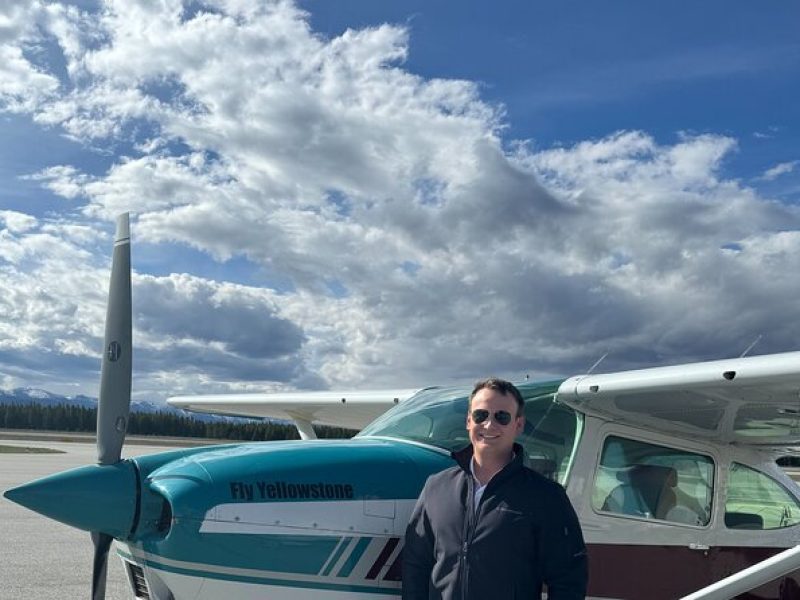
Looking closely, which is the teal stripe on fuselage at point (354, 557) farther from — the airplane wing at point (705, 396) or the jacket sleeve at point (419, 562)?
the airplane wing at point (705, 396)

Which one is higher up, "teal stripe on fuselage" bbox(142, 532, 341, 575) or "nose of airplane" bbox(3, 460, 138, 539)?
"nose of airplane" bbox(3, 460, 138, 539)

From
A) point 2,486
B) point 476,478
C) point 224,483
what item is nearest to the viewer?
point 476,478

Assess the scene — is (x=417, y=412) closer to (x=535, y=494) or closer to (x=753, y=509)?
(x=535, y=494)

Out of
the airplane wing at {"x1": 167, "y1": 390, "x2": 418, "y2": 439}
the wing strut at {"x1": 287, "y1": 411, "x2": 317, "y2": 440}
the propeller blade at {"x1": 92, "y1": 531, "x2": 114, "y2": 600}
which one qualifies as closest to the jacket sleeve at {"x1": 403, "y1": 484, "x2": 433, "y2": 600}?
the propeller blade at {"x1": 92, "y1": 531, "x2": 114, "y2": 600}

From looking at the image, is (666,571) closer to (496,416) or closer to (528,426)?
(528,426)

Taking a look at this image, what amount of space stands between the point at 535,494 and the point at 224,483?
1669 mm

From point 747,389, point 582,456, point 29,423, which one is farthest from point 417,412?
point 29,423

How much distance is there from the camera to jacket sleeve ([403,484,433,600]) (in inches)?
143

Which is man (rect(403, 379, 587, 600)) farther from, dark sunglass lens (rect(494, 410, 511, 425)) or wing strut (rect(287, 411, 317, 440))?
wing strut (rect(287, 411, 317, 440))

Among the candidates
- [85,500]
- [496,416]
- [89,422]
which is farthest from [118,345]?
[89,422]

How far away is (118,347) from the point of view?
5.08m

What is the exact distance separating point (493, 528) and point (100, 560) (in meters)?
2.47

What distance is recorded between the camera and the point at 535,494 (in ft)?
11.3

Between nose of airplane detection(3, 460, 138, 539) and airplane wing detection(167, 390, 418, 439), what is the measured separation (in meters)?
3.94
